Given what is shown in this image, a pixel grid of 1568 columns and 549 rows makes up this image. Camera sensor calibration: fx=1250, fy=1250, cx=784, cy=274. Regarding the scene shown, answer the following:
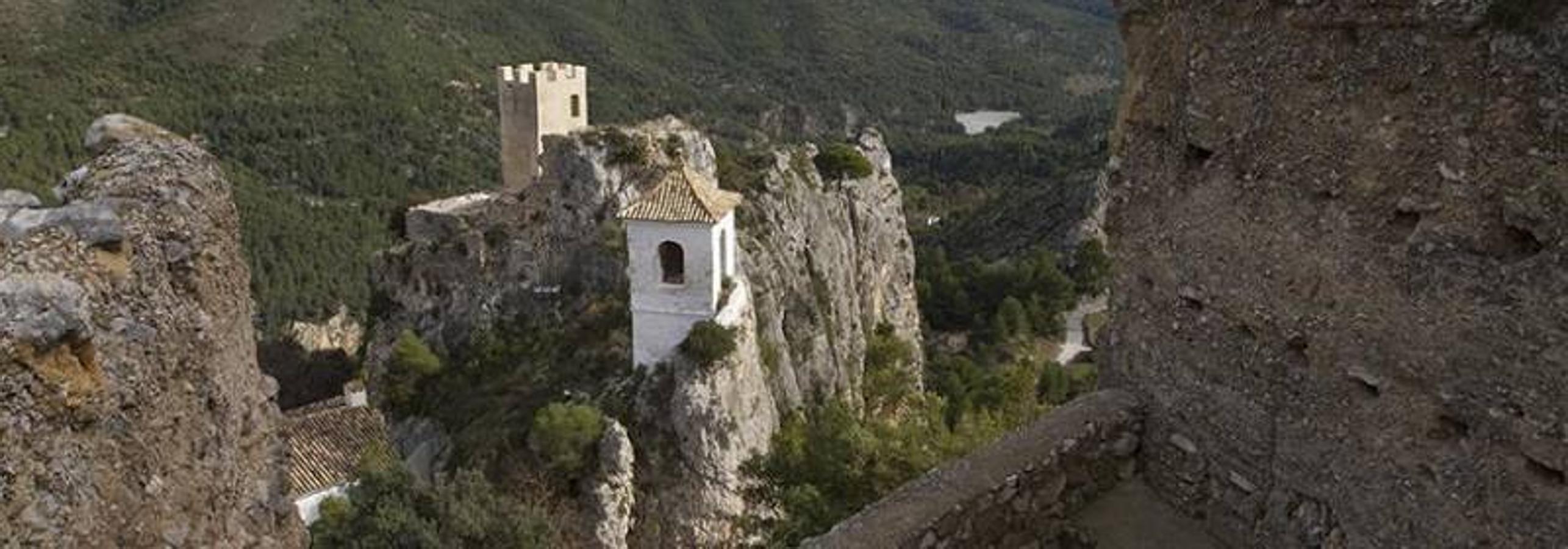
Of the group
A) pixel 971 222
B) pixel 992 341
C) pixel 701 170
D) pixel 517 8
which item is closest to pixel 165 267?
pixel 701 170

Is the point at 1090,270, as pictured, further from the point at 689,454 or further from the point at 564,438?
the point at 564,438

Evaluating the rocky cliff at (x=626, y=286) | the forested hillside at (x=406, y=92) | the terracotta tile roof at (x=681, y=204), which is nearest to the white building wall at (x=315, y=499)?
the rocky cliff at (x=626, y=286)

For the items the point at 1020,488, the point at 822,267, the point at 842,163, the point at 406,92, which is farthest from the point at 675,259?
the point at 406,92

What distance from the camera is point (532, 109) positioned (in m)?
30.7

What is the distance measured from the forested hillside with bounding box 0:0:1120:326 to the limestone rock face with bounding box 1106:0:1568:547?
29.8m

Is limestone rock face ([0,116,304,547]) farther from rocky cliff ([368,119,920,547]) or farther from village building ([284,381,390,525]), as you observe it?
village building ([284,381,390,525])

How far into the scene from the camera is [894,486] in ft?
35.1

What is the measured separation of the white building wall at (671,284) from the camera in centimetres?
2062

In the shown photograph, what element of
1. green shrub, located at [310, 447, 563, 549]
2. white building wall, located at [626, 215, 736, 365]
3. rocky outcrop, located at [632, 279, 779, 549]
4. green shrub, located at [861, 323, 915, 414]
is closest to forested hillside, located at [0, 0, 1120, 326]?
green shrub, located at [861, 323, 915, 414]

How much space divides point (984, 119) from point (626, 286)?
7959cm

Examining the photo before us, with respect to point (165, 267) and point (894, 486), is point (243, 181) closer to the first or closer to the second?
point (894, 486)

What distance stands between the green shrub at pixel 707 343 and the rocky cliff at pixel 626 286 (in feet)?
0.62

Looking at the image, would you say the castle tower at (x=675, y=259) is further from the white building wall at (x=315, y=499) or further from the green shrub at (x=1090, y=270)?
the green shrub at (x=1090, y=270)

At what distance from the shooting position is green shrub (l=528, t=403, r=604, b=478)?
19453mm
